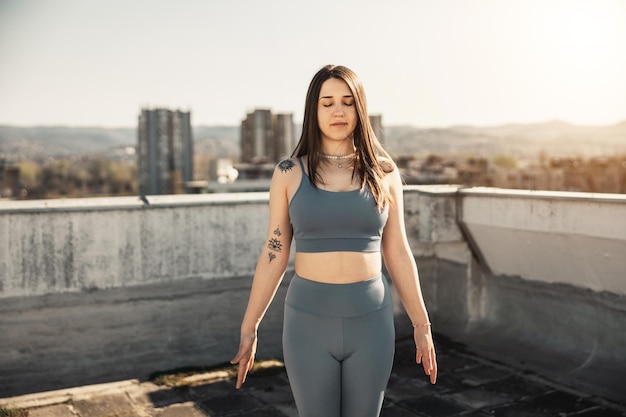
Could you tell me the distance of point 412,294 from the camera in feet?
7.52

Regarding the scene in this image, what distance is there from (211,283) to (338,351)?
3.11 meters

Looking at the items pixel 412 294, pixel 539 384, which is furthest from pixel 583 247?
pixel 412 294

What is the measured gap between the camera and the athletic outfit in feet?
6.88

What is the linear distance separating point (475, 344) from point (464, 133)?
469ft

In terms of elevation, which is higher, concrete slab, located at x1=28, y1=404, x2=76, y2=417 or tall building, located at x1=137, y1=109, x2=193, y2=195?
tall building, located at x1=137, y1=109, x2=193, y2=195

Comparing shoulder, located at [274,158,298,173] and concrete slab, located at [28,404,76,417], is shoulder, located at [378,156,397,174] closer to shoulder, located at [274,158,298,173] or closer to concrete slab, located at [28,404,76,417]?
shoulder, located at [274,158,298,173]

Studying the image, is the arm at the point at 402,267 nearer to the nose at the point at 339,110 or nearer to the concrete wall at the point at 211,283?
the nose at the point at 339,110

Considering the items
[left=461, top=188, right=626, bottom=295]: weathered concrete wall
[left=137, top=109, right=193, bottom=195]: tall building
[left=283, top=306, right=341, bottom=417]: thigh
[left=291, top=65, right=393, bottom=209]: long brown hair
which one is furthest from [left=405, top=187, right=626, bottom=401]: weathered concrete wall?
[left=137, top=109, right=193, bottom=195]: tall building

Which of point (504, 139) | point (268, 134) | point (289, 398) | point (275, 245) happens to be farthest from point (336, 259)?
point (504, 139)

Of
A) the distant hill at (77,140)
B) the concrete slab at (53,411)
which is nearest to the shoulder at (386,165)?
the concrete slab at (53,411)

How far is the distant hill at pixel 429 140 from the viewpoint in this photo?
398 feet

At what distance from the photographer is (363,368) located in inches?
82.6

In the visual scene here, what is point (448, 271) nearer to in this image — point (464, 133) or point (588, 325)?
point (588, 325)

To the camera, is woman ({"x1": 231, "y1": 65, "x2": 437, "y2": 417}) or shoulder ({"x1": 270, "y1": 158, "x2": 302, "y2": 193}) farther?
shoulder ({"x1": 270, "y1": 158, "x2": 302, "y2": 193})
